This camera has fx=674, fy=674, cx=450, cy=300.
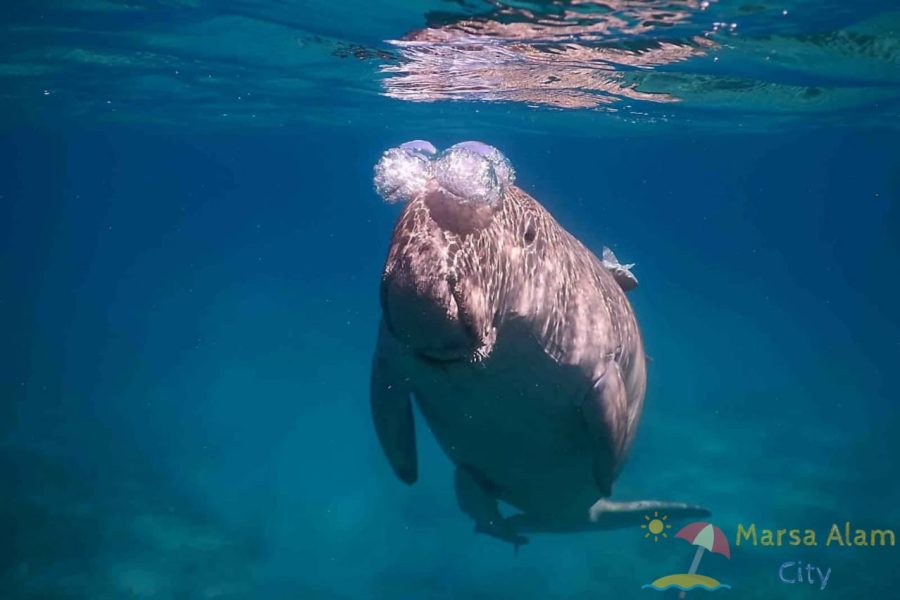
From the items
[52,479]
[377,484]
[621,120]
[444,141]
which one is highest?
[621,120]

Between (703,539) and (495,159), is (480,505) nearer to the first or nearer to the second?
(495,159)

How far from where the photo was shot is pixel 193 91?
22.0 meters

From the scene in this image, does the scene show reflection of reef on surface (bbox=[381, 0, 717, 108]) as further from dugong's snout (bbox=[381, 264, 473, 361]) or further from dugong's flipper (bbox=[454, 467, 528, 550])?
dugong's snout (bbox=[381, 264, 473, 361])

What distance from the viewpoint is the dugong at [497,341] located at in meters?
3.50

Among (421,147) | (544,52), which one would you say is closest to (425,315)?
(421,147)

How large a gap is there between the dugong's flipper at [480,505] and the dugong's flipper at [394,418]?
0.78 meters

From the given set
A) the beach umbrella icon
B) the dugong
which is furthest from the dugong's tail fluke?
the beach umbrella icon

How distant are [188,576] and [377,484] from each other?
7.59 meters

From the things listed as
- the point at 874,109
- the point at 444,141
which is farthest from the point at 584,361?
the point at 444,141

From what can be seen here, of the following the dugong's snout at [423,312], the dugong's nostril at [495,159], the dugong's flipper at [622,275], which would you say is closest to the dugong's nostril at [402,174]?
the dugong's nostril at [495,159]

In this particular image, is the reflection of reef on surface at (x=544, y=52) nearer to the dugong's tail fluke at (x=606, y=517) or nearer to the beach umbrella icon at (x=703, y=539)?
the dugong's tail fluke at (x=606, y=517)

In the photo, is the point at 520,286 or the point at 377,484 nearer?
the point at 520,286

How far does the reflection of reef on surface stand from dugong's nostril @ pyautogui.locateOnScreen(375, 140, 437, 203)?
7494mm

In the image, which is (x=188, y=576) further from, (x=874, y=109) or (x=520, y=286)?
(x=874, y=109)
